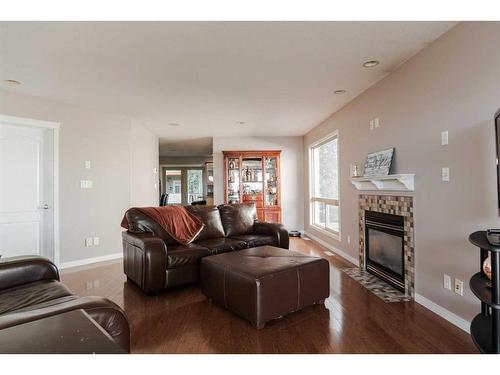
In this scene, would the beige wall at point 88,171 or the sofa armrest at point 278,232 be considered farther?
the beige wall at point 88,171

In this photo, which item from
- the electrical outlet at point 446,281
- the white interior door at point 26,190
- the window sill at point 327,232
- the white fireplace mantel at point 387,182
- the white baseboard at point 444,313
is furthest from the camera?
the window sill at point 327,232

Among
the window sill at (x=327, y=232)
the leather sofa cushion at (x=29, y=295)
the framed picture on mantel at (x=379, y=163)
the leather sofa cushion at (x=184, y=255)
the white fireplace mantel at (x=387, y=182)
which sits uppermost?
the framed picture on mantel at (x=379, y=163)

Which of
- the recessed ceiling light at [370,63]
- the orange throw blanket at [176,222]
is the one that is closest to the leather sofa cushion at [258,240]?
the orange throw blanket at [176,222]

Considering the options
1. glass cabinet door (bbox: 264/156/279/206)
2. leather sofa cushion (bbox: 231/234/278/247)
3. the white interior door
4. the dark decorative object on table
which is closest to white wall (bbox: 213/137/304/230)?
glass cabinet door (bbox: 264/156/279/206)

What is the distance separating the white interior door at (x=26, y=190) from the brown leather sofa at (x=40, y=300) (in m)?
2.10

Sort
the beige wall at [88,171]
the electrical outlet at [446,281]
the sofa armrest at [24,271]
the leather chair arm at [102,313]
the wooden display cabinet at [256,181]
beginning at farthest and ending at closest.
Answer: the wooden display cabinet at [256,181] < the beige wall at [88,171] < the electrical outlet at [446,281] < the sofa armrest at [24,271] < the leather chair arm at [102,313]

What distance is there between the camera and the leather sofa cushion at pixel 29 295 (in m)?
1.50

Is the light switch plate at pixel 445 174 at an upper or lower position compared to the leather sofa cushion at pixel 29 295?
upper

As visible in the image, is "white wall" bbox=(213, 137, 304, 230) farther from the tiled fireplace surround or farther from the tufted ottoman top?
the tufted ottoman top

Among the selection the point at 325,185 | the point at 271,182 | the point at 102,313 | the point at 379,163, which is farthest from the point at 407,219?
the point at 271,182

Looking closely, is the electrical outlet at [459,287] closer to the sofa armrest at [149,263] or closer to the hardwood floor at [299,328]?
the hardwood floor at [299,328]

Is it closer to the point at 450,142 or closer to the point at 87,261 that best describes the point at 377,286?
the point at 450,142

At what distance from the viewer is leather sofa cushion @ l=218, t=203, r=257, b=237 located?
3916mm
